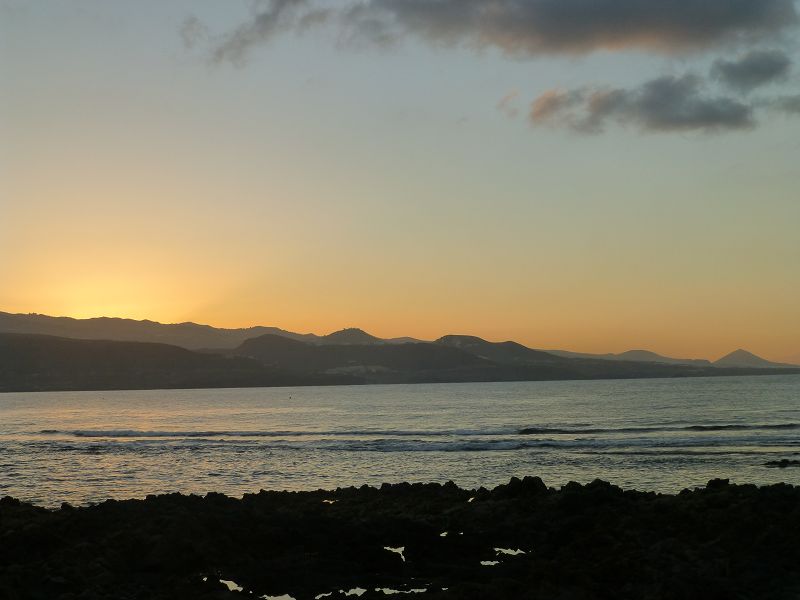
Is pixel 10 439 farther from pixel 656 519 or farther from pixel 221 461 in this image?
pixel 656 519

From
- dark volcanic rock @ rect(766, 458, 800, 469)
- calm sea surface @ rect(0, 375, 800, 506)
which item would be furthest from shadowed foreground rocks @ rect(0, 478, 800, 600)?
dark volcanic rock @ rect(766, 458, 800, 469)

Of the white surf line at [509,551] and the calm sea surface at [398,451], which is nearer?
the white surf line at [509,551]

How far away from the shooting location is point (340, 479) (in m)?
42.2

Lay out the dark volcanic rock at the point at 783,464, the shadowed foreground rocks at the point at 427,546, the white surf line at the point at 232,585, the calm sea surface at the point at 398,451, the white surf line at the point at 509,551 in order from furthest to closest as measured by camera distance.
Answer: the dark volcanic rock at the point at 783,464 < the calm sea surface at the point at 398,451 < the white surf line at the point at 509,551 < the white surf line at the point at 232,585 < the shadowed foreground rocks at the point at 427,546

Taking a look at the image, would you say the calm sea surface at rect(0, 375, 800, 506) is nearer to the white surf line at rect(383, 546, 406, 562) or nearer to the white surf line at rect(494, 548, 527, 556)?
the white surf line at rect(383, 546, 406, 562)

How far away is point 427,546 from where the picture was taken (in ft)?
78.6

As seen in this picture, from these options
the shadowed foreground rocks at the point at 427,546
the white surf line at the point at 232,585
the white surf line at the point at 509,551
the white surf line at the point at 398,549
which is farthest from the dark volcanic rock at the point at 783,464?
the white surf line at the point at 232,585

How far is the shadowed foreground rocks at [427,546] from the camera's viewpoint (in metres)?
18.7

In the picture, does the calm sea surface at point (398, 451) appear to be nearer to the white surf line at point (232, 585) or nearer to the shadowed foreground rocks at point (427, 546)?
the shadowed foreground rocks at point (427, 546)

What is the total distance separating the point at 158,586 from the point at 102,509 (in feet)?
26.6

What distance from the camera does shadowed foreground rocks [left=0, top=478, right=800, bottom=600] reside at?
18.7 m

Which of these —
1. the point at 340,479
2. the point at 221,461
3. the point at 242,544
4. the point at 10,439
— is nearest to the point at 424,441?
the point at 221,461

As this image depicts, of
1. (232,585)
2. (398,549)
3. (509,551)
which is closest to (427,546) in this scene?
(398,549)

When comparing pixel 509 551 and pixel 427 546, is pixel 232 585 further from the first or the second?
pixel 509 551
